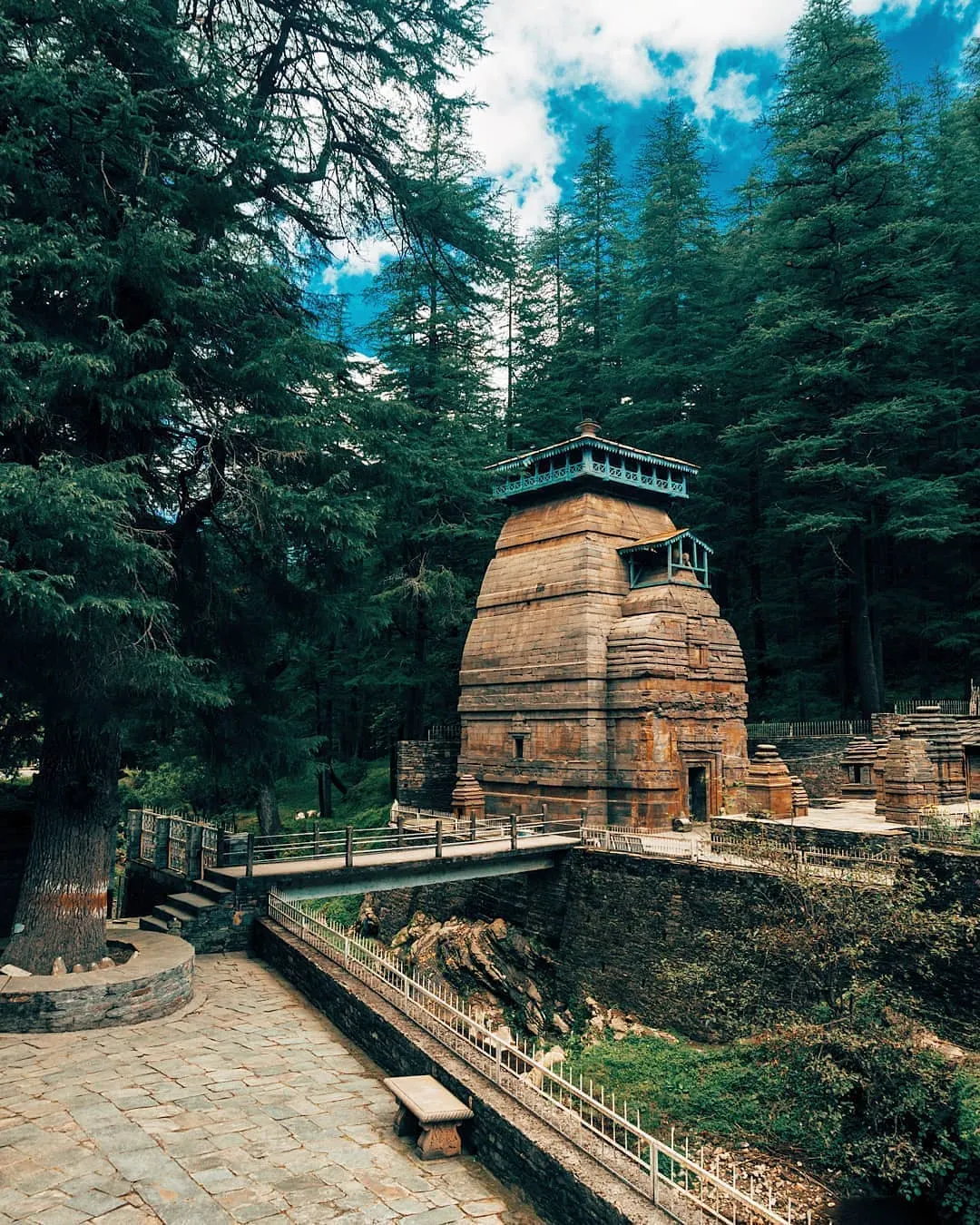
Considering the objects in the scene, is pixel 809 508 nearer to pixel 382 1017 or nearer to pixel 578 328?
pixel 578 328

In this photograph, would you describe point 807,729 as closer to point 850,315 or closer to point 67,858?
point 850,315

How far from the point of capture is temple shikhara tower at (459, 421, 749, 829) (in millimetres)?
22656

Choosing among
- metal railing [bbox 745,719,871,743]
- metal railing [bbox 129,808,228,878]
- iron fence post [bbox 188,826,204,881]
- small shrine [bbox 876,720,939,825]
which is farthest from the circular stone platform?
metal railing [bbox 745,719,871,743]

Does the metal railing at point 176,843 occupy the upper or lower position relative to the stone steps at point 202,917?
upper

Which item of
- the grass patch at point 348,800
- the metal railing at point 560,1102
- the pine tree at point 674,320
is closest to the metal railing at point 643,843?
the metal railing at point 560,1102

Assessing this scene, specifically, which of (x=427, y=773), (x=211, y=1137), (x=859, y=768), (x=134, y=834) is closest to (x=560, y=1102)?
(x=211, y=1137)

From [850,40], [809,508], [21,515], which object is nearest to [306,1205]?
[21,515]

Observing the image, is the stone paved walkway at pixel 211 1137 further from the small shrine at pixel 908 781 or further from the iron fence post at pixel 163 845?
the small shrine at pixel 908 781

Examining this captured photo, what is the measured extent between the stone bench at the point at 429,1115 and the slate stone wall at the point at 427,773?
21.3m

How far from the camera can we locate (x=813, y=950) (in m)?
12.0

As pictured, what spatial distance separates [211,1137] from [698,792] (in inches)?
729

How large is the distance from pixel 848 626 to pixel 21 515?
3001 cm

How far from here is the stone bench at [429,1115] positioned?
23.0ft

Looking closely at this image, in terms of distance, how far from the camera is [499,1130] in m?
6.88
